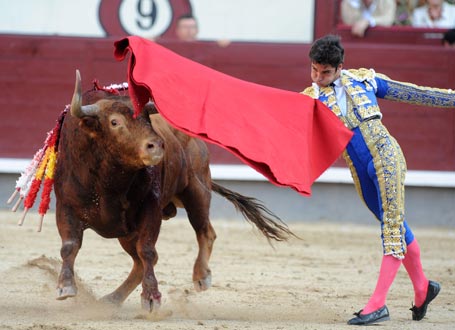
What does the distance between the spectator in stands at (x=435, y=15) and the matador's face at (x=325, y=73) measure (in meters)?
4.01

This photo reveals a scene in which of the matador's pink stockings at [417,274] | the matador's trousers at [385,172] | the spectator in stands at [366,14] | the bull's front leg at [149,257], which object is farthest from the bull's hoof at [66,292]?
the spectator in stands at [366,14]

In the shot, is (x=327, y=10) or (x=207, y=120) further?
(x=327, y=10)

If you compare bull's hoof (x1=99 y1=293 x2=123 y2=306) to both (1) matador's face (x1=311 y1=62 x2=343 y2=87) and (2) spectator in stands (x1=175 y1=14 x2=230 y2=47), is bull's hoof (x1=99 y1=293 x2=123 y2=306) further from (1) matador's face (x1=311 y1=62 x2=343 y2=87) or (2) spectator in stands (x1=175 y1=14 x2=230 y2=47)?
(2) spectator in stands (x1=175 y1=14 x2=230 y2=47)

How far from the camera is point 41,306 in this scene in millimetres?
4754

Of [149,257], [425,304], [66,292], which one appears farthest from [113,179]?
[425,304]

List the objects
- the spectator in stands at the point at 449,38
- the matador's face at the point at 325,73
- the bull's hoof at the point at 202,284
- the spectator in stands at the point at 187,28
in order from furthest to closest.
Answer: the spectator in stands at the point at 449,38
the spectator in stands at the point at 187,28
the bull's hoof at the point at 202,284
the matador's face at the point at 325,73

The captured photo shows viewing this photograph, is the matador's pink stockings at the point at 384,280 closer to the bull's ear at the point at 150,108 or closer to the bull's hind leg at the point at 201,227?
the bull's hind leg at the point at 201,227

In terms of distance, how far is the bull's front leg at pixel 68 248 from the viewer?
4219 millimetres

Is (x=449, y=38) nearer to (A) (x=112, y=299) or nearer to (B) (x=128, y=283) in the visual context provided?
(B) (x=128, y=283)

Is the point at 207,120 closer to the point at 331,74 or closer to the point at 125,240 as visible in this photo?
A: the point at 331,74

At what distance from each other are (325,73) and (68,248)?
4.22 ft

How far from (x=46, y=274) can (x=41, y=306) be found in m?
0.77

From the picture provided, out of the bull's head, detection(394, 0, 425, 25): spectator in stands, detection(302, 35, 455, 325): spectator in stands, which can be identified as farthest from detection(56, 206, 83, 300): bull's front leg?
detection(394, 0, 425, 25): spectator in stands

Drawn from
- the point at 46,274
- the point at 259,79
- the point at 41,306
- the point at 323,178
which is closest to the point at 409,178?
the point at 323,178
